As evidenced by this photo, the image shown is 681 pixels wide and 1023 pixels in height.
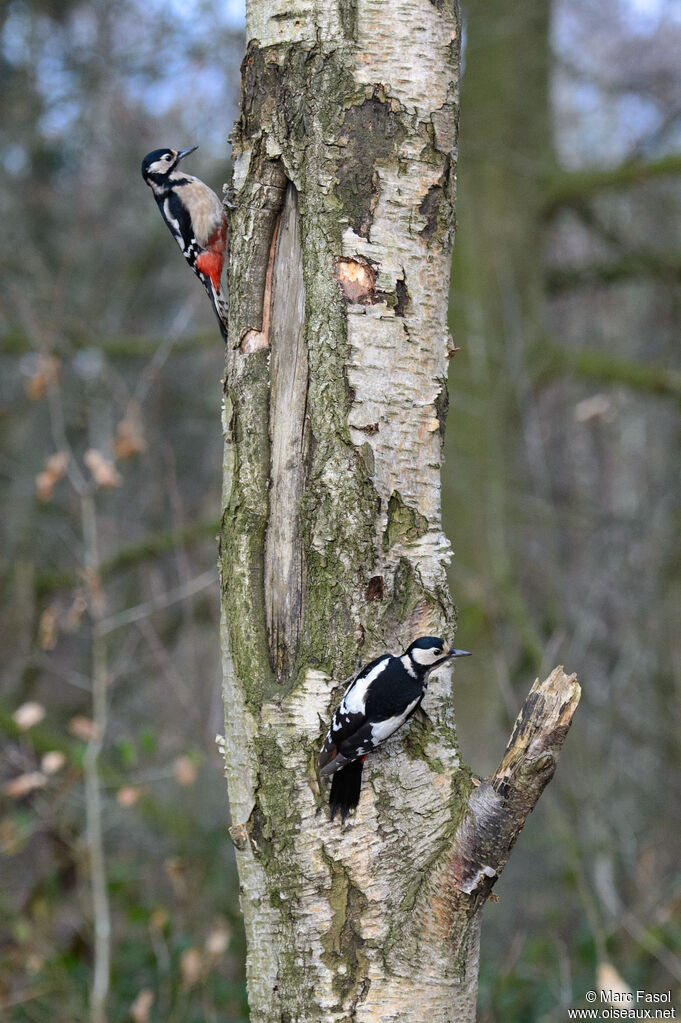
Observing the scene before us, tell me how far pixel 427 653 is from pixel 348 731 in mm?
238

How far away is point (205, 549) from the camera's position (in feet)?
23.4

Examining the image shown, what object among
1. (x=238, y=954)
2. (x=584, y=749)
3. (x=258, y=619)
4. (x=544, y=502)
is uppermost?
(x=544, y=502)

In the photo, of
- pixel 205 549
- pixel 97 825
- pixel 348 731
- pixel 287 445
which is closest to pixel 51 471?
pixel 97 825

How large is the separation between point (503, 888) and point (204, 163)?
5.39 meters

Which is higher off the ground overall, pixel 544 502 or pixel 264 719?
pixel 544 502

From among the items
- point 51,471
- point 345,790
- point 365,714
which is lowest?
point 345,790

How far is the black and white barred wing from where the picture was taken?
162cm

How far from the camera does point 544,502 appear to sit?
5074 mm

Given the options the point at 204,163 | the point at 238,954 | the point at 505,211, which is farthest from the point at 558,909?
the point at 204,163

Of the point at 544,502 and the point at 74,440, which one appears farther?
the point at 74,440

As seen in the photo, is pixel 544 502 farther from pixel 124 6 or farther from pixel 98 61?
pixel 124 6

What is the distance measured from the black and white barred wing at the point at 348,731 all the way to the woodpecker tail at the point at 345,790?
0.01 m

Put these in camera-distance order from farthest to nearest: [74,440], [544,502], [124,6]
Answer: [74,440], [124,6], [544,502]

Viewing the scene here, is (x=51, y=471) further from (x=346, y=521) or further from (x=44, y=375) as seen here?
(x=346, y=521)
